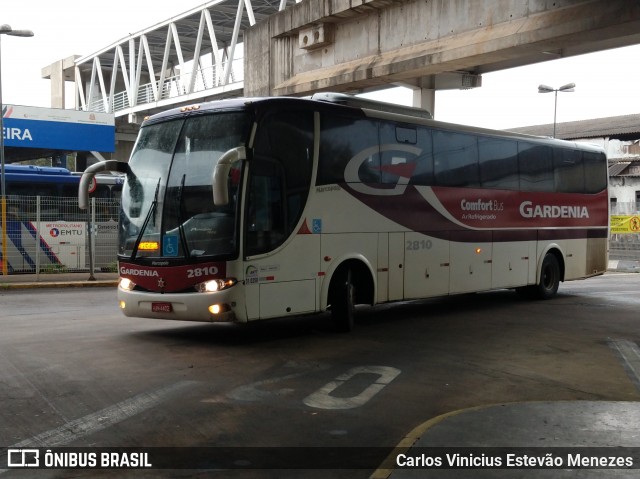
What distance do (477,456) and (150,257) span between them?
6.11 metres

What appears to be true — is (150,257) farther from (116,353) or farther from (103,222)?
(103,222)

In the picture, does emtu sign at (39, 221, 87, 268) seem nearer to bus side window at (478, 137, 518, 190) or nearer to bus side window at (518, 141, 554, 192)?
bus side window at (478, 137, 518, 190)

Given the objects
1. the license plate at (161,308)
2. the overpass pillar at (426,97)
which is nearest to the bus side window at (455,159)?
the license plate at (161,308)

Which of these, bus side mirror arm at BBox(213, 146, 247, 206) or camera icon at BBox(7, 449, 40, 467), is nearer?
camera icon at BBox(7, 449, 40, 467)

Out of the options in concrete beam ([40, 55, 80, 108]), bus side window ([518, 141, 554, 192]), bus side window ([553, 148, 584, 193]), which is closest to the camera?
bus side window ([518, 141, 554, 192])

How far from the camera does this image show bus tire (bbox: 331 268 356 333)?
451 inches

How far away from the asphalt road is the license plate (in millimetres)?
507

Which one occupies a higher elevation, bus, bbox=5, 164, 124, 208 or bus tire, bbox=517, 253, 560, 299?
bus, bbox=5, 164, 124, 208

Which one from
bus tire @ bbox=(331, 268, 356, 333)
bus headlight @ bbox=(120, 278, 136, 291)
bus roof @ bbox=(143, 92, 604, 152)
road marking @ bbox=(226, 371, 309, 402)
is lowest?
road marking @ bbox=(226, 371, 309, 402)

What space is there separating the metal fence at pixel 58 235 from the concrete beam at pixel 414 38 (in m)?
6.07

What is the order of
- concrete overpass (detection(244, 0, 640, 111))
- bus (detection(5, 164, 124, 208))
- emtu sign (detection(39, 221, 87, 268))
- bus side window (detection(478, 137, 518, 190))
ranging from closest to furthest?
concrete overpass (detection(244, 0, 640, 111))
bus side window (detection(478, 137, 518, 190))
emtu sign (detection(39, 221, 87, 268))
bus (detection(5, 164, 124, 208))

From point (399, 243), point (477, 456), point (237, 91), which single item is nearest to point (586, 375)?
point (477, 456)

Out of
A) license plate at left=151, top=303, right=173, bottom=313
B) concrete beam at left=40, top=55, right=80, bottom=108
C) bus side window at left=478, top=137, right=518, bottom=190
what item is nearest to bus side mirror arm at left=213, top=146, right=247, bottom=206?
license plate at left=151, top=303, right=173, bottom=313

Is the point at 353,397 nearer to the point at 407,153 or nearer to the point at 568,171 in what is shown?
the point at 407,153
